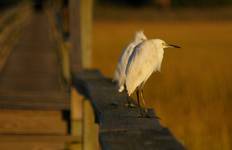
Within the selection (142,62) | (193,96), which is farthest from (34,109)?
(193,96)

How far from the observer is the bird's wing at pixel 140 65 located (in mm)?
5139

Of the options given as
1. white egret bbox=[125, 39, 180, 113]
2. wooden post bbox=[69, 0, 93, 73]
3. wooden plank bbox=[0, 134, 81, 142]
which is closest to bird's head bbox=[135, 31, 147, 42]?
white egret bbox=[125, 39, 180, 113]

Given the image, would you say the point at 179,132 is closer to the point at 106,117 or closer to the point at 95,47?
the point at 106,117

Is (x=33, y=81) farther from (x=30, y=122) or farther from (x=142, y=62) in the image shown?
(x=142, y=62)

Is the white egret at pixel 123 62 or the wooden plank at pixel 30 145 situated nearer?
the white egret at pixel 123 62

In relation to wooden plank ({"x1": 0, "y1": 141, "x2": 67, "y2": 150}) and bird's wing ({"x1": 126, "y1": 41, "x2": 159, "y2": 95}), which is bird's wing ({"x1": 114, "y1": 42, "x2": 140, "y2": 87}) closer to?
bird's wing ({"x1": 126, "y1": 41, "x2": 159, "y2": 95})

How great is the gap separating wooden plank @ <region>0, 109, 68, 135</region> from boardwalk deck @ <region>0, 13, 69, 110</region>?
209mm

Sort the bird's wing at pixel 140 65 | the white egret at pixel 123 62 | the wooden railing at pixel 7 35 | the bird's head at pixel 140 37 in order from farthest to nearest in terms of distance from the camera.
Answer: the wooden railing at pixel 7 35 → the bird's head at pixel 140 37 → the white egret at pixel 123 62 → the bird's wing at pixel 140 65

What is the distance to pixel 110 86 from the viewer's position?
6.46 metres

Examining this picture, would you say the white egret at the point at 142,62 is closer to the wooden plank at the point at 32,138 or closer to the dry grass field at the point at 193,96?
the wooden plank at the point at 32,138

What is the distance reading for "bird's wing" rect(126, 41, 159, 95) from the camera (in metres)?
5.14

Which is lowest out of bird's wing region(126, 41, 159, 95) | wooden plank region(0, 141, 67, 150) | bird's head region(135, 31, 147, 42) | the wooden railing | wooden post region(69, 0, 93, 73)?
wooden plank region(0, 141, 67, 150)

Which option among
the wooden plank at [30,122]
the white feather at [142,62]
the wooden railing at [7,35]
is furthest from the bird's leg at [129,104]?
the wooden railing at [7,35]

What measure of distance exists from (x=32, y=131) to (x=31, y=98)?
1.14 m
